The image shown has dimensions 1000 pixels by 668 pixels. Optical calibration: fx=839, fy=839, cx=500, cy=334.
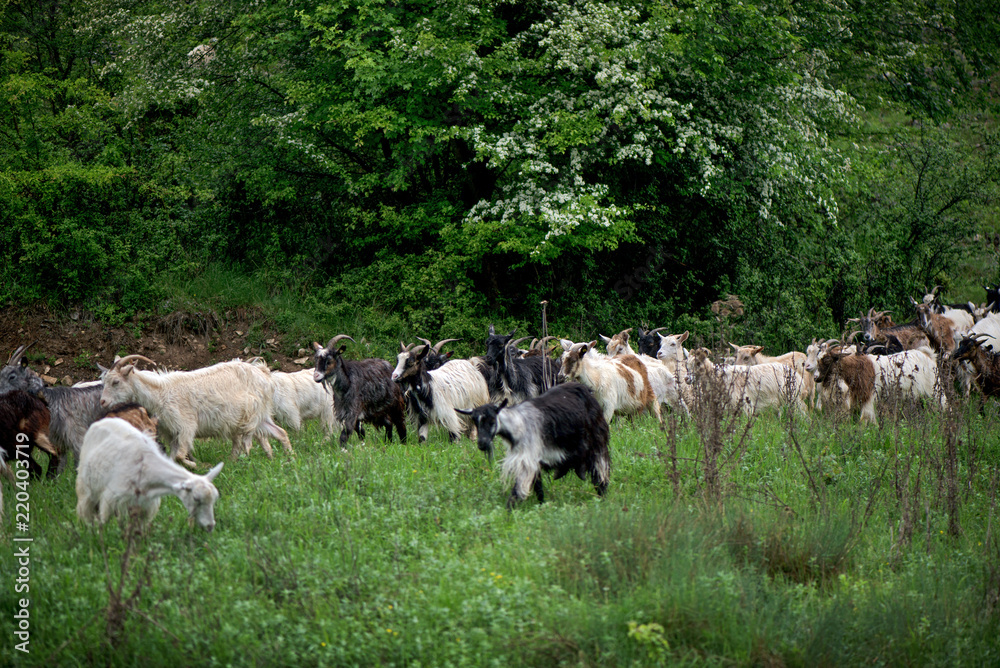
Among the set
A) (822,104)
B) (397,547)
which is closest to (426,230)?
(822,104)

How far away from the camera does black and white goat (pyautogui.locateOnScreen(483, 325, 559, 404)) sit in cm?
1093

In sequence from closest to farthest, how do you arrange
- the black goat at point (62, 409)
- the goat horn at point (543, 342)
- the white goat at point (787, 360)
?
the black goat at point (62, 409)
the goat horn at point (543, 342)
the white goat at point (787, 360)

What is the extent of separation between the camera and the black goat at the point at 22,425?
8.44m

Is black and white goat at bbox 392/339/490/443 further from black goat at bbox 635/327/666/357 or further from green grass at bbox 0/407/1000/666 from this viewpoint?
black goat at bbox 635/327/666/357

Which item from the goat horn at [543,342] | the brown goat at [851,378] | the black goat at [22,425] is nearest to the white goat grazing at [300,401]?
the black goat at [22,425]

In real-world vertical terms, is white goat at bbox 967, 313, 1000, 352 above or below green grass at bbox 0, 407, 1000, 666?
above

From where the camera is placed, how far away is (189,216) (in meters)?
18.5

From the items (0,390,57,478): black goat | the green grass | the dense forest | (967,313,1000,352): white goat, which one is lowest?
the green grass

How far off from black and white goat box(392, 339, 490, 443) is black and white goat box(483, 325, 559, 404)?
0.42m

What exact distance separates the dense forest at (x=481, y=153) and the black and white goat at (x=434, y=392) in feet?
13.6

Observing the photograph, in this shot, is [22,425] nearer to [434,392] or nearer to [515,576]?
[434,392]

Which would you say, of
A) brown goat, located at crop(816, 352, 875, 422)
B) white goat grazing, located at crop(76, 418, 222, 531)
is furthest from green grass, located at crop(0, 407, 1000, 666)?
brown goat, located at crop(816, 352, 875, 422)

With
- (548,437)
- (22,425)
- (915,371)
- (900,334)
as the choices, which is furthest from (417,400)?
(900,334)

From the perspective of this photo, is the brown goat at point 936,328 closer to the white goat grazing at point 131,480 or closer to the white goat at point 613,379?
the white goat at point 613,379
